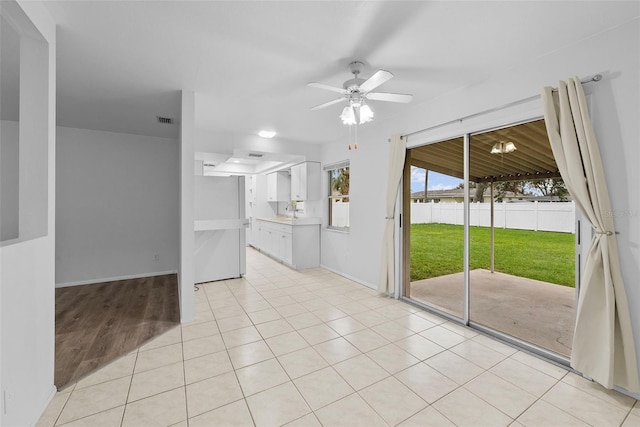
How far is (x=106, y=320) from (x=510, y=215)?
4979 millimetres

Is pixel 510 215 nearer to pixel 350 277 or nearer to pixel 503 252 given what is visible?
pixel 503 252

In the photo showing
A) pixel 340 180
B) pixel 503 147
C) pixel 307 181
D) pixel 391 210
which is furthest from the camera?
pixel 307 181

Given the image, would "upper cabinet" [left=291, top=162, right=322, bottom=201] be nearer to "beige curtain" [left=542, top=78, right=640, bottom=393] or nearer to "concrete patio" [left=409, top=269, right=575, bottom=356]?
"concrete patio" [left=409, top=269, right=575, bottom=356]

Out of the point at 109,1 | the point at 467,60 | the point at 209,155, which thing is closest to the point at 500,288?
the point at 467,60

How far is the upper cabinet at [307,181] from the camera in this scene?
18.4 feet

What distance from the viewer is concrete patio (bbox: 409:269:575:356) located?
2840 mm

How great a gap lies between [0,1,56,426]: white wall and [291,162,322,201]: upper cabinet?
4.04 meters

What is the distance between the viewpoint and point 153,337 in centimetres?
275

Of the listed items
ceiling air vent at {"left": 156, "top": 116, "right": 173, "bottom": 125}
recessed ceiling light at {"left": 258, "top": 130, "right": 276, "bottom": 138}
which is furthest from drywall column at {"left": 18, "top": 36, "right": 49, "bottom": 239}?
recessed ceiling light at {"left": 258, "top": 130, "right": 276, "bottom": 138}

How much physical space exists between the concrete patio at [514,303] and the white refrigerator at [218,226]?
3003mm

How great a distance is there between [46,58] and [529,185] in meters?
4.35

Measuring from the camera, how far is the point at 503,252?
4.91m

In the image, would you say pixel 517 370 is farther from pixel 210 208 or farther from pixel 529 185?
pixel 210 208

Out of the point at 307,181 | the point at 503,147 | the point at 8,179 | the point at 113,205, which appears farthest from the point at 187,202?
the point at 503,147
